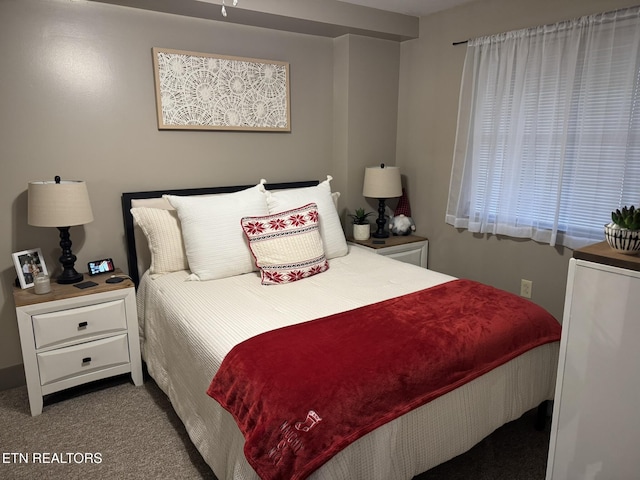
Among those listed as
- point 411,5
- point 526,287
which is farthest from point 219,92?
point 526,287

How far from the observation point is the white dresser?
1348mm

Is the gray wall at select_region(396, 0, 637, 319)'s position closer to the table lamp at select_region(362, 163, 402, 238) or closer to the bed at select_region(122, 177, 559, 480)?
the table lamp at select_region(362, 163, 402, 238)

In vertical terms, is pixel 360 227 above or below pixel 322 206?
below

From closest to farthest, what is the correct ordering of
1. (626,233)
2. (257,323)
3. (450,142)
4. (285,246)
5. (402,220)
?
(626,233) → (257,323) → (285,246) → (450,142) → (402,220)

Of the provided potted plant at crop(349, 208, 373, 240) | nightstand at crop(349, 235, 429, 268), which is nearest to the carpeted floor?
nightstand at crop(349, 235, 429, 268)

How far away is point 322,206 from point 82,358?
1675mm

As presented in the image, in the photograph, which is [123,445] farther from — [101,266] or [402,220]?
[402,220]

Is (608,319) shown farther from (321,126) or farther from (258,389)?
(321,126)

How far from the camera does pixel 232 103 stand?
3049mm

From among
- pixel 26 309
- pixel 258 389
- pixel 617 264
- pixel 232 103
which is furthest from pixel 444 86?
pixel 26 309

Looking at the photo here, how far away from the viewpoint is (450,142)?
3330 millimetres

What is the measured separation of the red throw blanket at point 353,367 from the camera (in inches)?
52.9

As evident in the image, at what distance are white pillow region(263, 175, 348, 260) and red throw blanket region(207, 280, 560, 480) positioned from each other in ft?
3.01

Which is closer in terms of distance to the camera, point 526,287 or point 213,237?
point 213,237
